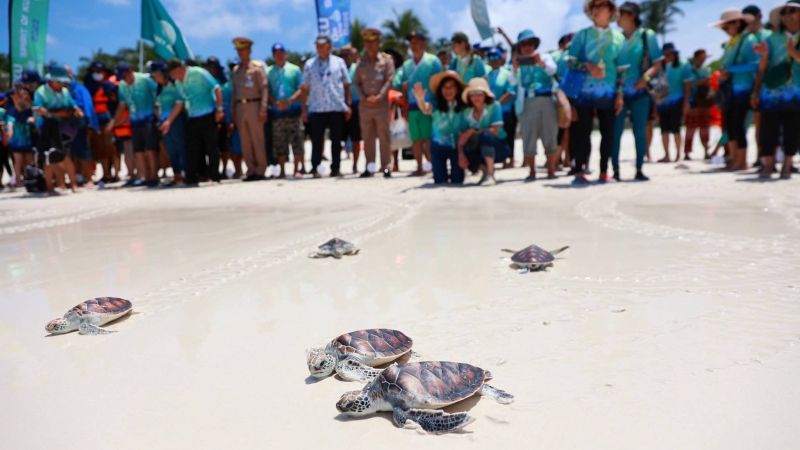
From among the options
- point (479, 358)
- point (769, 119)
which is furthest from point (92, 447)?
point (769, 119)

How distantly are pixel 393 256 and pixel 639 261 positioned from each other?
5.16 ft

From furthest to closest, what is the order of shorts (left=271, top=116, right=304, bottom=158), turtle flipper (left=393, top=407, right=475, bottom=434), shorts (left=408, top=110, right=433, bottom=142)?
shorts (left=271, top=116, right=304, bottom=158) → shorts (left=408, top=110, right=433, bottom=142) → turtle flipper (left=393, top=407, right=475, bottom=434)

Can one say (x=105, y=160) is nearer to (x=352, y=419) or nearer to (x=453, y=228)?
(x=453, y=228)

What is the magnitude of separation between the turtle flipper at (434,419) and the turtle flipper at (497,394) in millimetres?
145

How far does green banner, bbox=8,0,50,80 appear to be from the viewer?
12117 millimetres

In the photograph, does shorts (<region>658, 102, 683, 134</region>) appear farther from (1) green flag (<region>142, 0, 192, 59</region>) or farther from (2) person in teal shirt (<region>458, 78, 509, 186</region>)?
(1) green flag (<region>142, 0, 192, 59</region>)

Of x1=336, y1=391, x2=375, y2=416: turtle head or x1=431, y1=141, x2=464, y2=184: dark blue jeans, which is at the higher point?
x1=431, y1=141, x2=464, y2=184: dark blue jeans

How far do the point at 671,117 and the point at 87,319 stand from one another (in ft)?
32.5

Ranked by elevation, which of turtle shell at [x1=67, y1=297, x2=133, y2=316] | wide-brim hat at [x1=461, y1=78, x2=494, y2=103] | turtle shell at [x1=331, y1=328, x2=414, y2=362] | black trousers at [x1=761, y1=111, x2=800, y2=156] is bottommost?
turtle shell at [x1=331, y1=328, x2=414, y2=362]

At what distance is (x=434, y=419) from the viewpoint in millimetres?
1797

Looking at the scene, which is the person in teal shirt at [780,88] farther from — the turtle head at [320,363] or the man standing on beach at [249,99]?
the man standing on beach at [249,99]

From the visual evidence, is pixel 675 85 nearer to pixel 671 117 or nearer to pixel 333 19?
pixel 671 117

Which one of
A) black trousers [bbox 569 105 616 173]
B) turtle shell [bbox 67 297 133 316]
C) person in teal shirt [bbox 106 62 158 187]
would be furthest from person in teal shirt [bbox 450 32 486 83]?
turtle shell [bbox 67 297 133 316]

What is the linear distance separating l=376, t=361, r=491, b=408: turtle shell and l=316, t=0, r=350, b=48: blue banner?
1038cm
